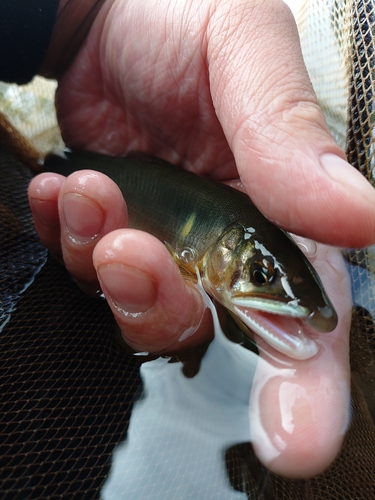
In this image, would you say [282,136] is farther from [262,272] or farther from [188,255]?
[188,255]

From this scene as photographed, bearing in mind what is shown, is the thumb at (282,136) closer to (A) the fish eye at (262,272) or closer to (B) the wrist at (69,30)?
(A) the fish eye at (262,272)

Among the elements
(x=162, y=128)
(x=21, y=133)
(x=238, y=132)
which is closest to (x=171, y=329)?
(x=238, y=132)

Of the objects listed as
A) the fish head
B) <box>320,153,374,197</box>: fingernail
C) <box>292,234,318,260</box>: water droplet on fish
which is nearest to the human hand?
<box>320,153,374,197</box>: fingernail

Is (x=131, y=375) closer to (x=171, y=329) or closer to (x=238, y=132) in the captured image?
(x=171, y=329)

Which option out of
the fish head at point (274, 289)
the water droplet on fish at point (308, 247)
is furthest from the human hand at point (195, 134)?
the water droplet on fish at point (308, 247)

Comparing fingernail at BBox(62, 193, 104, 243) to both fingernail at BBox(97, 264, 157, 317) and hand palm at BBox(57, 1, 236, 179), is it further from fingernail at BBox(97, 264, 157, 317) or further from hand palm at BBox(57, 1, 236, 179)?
hand palm at BBox(57, 1, 236, 179)

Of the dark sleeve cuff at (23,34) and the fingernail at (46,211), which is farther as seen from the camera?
the dark sleeve cuff at (23,34)

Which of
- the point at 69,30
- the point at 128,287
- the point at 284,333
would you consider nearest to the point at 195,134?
the point at 69,30
